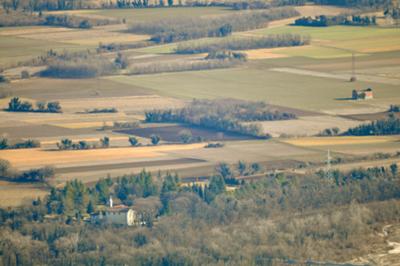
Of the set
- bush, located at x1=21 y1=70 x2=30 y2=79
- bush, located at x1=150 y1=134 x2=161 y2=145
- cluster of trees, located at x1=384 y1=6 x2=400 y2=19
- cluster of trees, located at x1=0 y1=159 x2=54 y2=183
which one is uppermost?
cluster of trees, located at x1=0 y1=159 x2=54 y2=183

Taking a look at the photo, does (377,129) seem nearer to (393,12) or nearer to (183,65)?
(183,65)

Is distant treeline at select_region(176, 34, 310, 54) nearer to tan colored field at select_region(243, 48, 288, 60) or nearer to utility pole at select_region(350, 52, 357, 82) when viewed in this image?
→ tan colored field at select_region(243, 48, 288, 60)

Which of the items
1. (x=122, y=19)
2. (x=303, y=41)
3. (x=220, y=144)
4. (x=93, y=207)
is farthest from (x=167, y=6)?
(x=93, y=207)

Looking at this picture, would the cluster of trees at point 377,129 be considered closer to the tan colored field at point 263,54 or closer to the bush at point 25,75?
the tan colored field at point 263,54

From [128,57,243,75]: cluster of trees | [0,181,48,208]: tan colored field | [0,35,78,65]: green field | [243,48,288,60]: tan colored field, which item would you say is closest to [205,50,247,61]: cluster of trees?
[128,57,243,75]: cluster of trees

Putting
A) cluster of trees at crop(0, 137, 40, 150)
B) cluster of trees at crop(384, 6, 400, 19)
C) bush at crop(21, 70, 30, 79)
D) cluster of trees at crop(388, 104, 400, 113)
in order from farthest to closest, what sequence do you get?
cluster of trees at crop(384, 6, 400, 19), bush at crop(21, 70, 30, 79), cluster of trees at crop(388, 104, 400, 113), cluster of trees at crop(0, 137, 40, 150)

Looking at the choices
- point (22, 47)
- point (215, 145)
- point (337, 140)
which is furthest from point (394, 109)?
point (22, 47)
